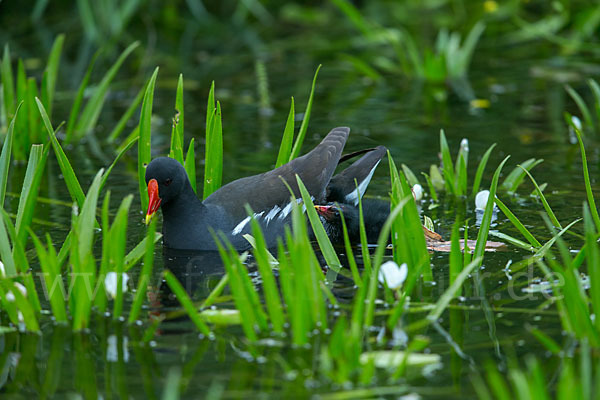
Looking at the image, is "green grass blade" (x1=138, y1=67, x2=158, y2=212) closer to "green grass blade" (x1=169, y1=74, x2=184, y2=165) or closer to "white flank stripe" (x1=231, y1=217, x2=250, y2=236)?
"green grass blade" (x1=169, y1=74, x2=184, y2=165)

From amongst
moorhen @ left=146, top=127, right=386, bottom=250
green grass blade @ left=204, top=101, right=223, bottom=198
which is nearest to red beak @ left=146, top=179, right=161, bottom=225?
moorhen @ left=146, top=127, right=386, bottom=250

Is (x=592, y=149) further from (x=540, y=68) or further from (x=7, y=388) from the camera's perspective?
(x=7, y=388)

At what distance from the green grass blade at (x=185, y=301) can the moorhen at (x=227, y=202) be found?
4.30 ft

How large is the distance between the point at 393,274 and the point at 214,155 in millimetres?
1772

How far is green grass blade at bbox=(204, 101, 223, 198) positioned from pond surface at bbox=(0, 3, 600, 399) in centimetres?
49

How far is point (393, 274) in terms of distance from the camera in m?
3.81

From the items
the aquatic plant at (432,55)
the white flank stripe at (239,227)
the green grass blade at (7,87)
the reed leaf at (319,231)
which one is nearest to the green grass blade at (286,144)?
the white flank stripe at (239,227)

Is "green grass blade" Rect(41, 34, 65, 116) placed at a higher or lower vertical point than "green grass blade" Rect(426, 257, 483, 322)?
higher

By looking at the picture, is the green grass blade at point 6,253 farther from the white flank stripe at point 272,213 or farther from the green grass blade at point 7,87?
the green grass blade at point 7,87

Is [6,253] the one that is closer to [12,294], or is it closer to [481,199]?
[12,294]

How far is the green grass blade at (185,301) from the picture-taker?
11.2 ft

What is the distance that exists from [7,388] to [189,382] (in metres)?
0.67

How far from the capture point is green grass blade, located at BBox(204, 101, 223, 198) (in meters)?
5.00

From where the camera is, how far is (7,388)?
3301mm
